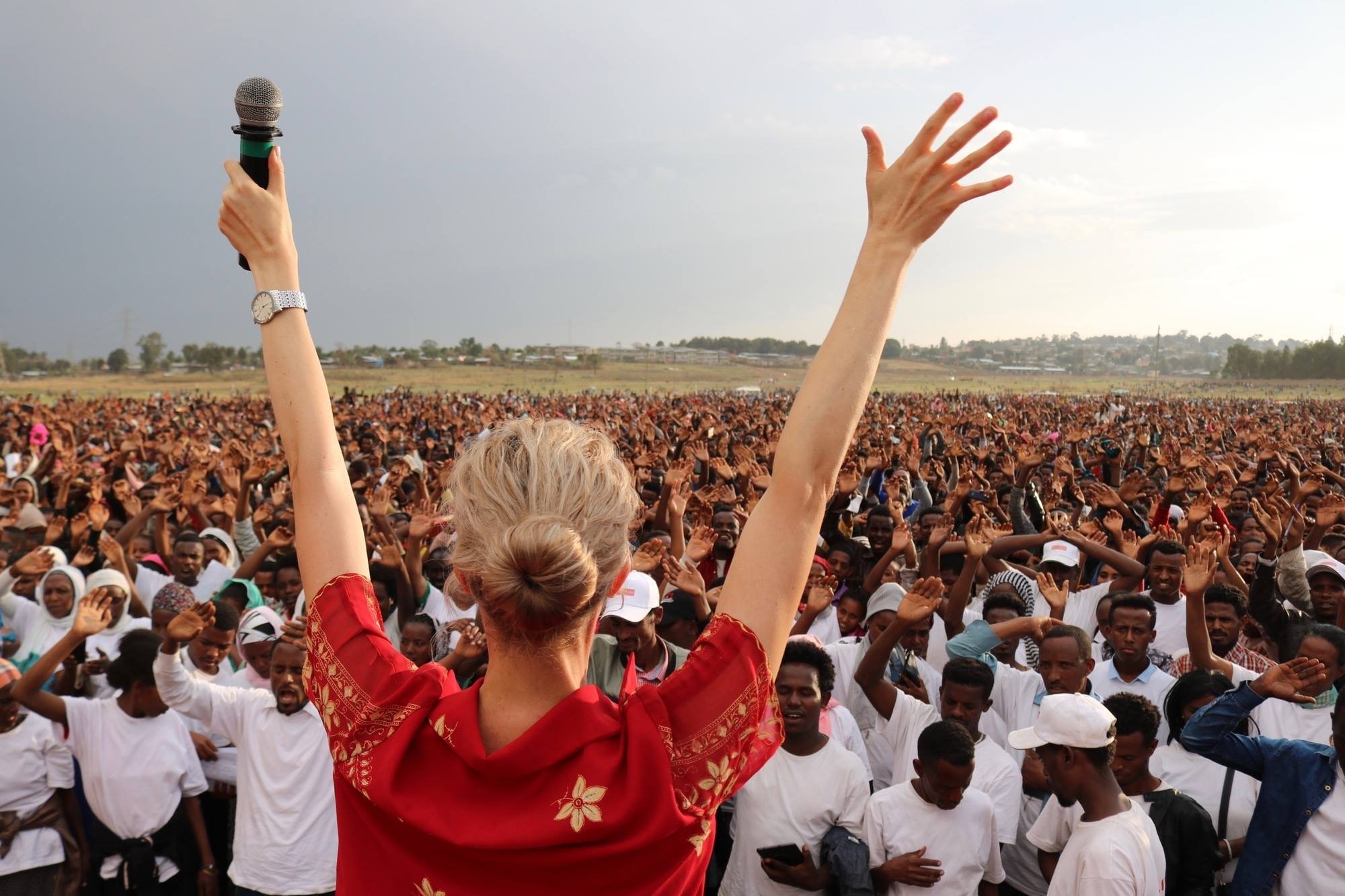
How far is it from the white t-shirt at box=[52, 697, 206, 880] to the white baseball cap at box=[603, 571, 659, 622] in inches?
75.6

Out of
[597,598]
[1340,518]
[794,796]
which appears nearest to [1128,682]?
[794,796]

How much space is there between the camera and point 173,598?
559cm

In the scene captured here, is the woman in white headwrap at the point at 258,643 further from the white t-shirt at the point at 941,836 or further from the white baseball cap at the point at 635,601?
the white t-shirt at the point at 941,836

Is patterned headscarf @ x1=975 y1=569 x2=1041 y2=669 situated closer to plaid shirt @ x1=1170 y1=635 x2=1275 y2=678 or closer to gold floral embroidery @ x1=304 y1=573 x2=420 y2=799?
plaid shirt @ x1=1170 y1=635 x2=1275 y2=678

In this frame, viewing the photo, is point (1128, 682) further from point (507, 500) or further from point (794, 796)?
point (507, 500)

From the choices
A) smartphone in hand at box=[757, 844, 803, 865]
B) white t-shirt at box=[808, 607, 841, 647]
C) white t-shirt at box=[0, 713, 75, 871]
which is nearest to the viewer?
smartphone in hand at box=[757, 844, 803, 865]

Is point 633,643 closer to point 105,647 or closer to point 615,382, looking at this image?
point 105,647

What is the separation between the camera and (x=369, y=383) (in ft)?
181

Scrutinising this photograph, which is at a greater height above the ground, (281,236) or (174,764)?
(281,236)

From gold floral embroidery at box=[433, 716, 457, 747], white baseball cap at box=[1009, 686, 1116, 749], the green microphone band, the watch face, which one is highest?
the green microphone band

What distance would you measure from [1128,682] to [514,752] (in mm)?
4233

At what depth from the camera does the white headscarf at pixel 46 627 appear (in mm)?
5273

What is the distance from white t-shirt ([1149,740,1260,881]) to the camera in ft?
12.3

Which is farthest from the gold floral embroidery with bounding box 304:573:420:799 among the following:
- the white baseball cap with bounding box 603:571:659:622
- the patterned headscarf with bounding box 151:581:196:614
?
the patterned headscarf with bounding box 151:581:196:614
